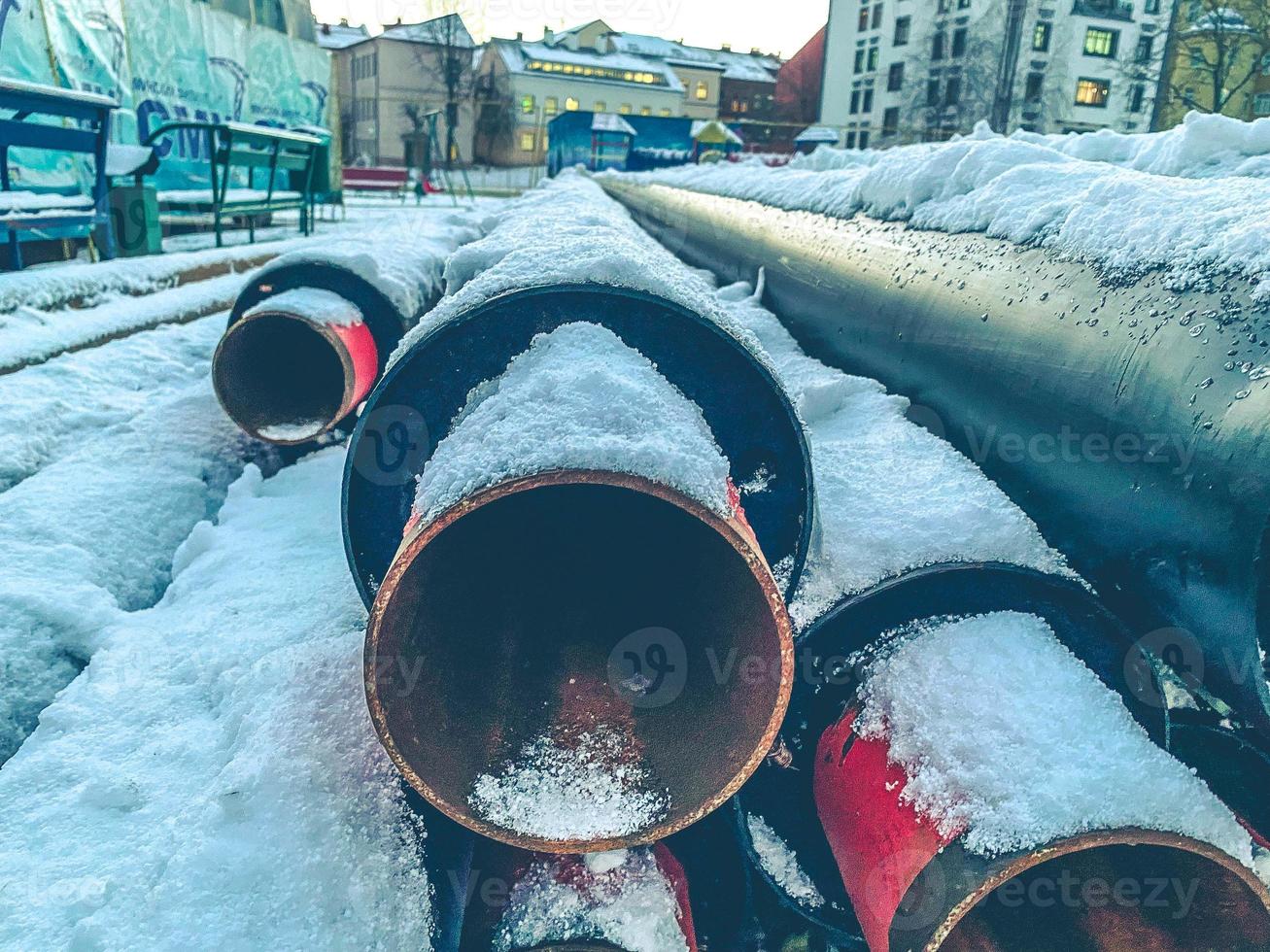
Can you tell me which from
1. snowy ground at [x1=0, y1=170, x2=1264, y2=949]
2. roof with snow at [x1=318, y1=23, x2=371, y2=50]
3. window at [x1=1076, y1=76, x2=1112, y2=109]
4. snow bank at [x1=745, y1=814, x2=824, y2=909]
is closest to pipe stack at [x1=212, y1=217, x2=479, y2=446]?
snowy ground at [x1=0, y1=170, x2=1264, y2=949]

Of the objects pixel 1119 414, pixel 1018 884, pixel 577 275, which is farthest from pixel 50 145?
pixel 1018 884

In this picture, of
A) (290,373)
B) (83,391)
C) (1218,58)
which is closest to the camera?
(290,373)

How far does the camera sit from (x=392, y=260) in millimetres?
3326

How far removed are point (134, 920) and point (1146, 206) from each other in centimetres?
199

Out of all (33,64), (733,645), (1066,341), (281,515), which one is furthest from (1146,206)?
(33,64)

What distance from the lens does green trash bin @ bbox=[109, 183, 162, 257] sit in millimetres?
5406

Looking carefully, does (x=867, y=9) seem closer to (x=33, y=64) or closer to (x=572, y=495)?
(x=33, y=64)

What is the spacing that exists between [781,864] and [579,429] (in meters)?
0.90

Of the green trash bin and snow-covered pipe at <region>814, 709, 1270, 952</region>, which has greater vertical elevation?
the green trash bin

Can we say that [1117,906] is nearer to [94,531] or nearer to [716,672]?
[716,672]

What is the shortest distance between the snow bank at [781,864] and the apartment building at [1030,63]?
37.0m

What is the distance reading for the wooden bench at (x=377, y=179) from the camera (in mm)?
17328

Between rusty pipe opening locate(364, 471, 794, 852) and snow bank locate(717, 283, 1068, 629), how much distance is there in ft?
0.81

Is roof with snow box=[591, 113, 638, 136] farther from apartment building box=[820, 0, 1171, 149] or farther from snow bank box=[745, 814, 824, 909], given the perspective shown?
apartment building box=[820, 0, 1171, 149]
